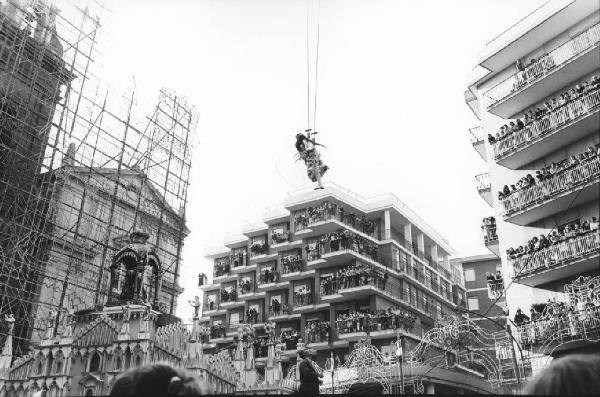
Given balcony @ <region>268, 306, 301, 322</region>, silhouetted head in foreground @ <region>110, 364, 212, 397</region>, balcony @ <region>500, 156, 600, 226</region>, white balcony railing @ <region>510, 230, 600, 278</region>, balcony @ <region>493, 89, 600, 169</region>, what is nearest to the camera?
silhouetted head in foreground @ <region>110, 364, 212, 397</region>

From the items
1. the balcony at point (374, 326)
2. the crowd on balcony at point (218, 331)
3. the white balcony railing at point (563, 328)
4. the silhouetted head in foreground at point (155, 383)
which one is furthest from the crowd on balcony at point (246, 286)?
the silhouetted head in foreground at point (155, 383)

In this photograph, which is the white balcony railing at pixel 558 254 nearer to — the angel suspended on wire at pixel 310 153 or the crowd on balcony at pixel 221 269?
the angel suspended on wire at pixel 310 153

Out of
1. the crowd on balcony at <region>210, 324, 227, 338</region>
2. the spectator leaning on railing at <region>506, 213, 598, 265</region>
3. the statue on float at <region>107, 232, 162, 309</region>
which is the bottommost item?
the statue on float at <region>107, 232, 162, 309</region>

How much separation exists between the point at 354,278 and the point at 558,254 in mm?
22475

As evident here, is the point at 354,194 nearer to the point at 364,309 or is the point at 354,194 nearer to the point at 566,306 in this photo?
the point at 364,309

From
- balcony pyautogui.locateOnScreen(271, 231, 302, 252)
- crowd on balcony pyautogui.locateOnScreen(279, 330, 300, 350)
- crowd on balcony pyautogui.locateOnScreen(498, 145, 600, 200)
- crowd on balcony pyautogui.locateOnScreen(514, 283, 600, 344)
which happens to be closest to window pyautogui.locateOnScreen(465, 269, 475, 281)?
balcony pyautogui.locateOnScreen(271, 231, 302, 252)

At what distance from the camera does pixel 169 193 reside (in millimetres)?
37500

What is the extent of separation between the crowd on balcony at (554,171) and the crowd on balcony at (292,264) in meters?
25.2

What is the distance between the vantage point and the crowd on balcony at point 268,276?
48.6 m

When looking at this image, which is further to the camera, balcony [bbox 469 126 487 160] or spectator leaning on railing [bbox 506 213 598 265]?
balcony [bbox 469 126 487 160]

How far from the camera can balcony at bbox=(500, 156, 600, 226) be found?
18.9 metres

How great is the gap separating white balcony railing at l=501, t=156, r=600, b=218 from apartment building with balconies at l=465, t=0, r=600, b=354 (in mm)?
36

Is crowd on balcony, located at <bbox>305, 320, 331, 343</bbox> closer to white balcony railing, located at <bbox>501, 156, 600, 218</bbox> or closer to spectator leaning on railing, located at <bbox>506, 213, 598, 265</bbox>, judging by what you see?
spectator leaning on railing, located at <bbox>506, 213, 598, 265</bbox>

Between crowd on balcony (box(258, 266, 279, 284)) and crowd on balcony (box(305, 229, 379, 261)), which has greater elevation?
crowd on balcony (box(305, 229, 379, 261))
